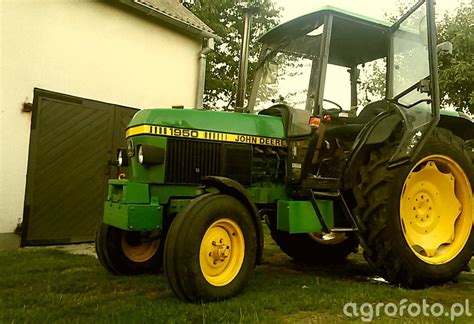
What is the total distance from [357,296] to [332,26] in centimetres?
261

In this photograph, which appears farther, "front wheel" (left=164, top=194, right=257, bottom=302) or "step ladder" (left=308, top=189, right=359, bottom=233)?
"step ladder" (left=308, top=189, right=359, bottom=233)

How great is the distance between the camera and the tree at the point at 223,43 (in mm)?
15469

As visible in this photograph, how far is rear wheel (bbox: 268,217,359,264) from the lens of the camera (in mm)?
5500

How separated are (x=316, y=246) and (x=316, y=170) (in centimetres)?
138

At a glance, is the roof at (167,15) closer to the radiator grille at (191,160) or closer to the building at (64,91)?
the building at (64,91)

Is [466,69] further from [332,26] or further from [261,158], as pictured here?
[261,158]

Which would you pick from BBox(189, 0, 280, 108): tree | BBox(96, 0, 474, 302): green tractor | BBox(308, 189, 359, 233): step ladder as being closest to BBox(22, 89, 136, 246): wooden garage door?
BBox(96, 0, 474, 302): green tractor

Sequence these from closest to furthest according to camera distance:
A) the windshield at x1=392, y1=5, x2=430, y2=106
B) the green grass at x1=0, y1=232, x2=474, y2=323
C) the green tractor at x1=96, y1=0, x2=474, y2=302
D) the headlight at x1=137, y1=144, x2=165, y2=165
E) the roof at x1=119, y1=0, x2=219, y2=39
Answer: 1. the green grass at x1=0, y1=232, x2=474, y2=323
2. the green tractor at x1=96, y1=0, x2=474, y2=302
3. the headlight at x1=137, y1=144, x2=165, y2=165
4. the windshield at x1=392, y1=5, x2=430, y2=106
5. the roof at x1=119, y1=0, x2=219, y2=39

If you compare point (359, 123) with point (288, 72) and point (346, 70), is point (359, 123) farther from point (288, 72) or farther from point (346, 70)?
point (288, 72)

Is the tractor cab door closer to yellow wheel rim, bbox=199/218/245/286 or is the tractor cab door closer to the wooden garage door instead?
yellow wheel rim, bbox=199/218/245/286

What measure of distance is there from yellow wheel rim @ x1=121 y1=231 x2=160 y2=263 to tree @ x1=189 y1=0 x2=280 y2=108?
1081cm

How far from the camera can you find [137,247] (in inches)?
185

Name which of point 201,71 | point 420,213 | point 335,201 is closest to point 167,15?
point 201,71

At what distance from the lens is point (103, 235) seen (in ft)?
14.7
